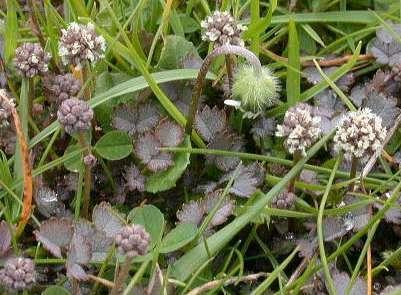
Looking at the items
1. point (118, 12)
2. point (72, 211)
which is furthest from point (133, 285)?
point (118, 12)

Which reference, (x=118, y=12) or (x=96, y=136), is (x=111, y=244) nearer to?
(x=96, y=136)

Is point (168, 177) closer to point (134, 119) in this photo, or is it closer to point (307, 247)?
point (134, 119)

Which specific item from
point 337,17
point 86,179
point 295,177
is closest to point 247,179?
point 295,177

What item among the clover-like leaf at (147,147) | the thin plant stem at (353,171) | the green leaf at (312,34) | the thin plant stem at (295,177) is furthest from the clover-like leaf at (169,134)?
the green leaf at (312,34)

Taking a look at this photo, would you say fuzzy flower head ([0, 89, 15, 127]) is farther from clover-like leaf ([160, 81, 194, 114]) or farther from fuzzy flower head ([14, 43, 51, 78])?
clover-like leaf ([160, 81, 194, 114])

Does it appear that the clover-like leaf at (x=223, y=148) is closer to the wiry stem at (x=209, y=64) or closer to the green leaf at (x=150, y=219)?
the wiry stem at (x=209, y=64)

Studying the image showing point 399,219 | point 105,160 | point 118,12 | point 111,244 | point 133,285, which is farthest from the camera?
point 118,12
